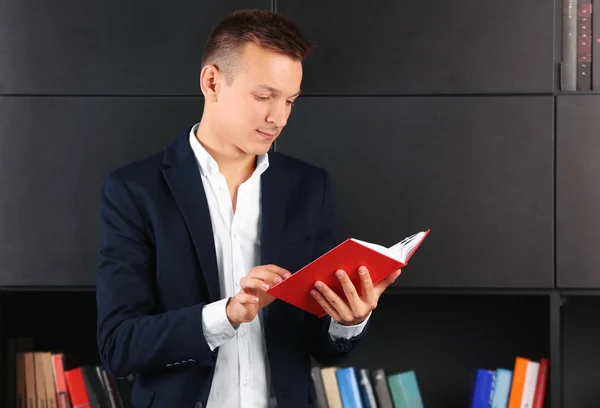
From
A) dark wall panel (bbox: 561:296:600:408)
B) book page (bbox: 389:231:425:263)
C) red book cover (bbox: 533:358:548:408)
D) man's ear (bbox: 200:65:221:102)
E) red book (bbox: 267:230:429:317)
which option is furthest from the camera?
dark wall panel (bbox: 561:296:600:408)

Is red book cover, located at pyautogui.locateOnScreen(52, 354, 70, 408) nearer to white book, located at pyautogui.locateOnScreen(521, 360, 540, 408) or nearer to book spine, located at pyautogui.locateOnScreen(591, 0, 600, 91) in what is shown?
white book, located at pyautogui.locateOnScreen(521, 360, 540, 408)

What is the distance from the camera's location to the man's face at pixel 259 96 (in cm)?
167

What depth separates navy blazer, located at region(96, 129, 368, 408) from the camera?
64.1 inches

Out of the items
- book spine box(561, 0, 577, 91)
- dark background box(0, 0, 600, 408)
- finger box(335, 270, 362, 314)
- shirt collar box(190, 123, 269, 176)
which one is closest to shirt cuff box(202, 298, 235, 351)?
finger box(335, 270, 362, 314)

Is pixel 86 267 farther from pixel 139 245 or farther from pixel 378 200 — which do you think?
pixel 378 200

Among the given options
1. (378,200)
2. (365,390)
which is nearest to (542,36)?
(378,200)

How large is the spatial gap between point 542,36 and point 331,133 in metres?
0.65

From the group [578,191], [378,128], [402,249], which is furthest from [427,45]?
[402,249]

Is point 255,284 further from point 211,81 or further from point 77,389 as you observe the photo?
point 77,389

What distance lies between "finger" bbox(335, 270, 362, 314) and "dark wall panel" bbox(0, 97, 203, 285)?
0.90 meters

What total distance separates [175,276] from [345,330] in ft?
1.27

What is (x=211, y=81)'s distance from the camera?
5.76 feet

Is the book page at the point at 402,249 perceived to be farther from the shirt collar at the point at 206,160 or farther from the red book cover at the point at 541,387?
the red book cover at the point at 541,387

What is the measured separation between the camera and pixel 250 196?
1785mm
